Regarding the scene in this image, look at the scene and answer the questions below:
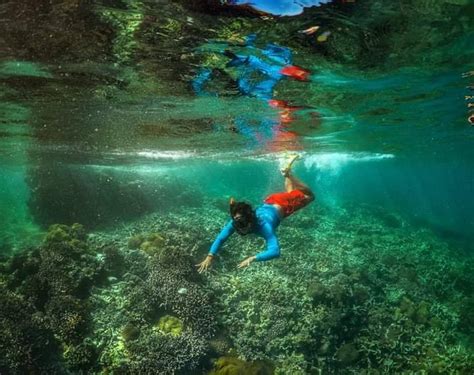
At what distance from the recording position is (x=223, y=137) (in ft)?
80.7

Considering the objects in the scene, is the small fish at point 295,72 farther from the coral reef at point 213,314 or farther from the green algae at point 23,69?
the coral reef at point 213,314

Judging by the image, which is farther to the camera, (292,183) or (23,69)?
(292,183)

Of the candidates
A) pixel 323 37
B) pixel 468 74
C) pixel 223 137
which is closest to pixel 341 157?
pixel 223 137

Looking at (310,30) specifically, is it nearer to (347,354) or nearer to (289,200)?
(289,200)

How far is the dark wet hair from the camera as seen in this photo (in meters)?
9.04

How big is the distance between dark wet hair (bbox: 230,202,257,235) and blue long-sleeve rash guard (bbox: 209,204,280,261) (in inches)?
15.7

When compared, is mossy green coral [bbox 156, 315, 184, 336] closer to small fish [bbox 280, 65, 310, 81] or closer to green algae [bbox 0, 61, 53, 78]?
green algae [bbox 0, 61, 53, 78]

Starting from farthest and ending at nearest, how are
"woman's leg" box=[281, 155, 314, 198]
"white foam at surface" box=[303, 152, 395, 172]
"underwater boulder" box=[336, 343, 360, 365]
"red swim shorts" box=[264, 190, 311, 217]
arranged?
"white foam at surface" box=[303, 152, 395, 172] → "underwater boulder" box=[336, 343, 360, 365] → "woman's leg" box=[281, 155, 314, 198] → "red swim shorts" box=[264, 190, 311, 217]

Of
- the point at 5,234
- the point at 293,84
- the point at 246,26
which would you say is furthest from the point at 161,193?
the point at 246,26

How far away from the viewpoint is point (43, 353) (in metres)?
11.3

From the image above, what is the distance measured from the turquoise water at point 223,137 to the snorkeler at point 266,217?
12.1 ft

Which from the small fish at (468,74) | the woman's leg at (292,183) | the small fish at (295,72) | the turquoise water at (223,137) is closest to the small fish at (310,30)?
the turquoise water at (223,137)

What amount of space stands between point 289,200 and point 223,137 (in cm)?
1362

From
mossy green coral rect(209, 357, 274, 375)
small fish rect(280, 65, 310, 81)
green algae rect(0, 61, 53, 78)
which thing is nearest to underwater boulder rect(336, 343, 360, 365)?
mossy green coral rect(209, 357, 274, 375)
